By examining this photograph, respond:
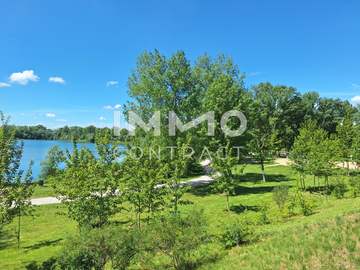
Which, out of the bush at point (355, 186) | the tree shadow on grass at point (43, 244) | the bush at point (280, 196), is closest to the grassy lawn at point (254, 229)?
the tree shadow on grass at point (43, 244)

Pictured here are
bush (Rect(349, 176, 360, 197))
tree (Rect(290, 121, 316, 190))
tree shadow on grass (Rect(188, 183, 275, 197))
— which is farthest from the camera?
tree shadow on grass (Rect(188, 183, 275, 197))

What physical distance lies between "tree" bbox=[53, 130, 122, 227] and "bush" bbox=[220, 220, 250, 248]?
5.01 m

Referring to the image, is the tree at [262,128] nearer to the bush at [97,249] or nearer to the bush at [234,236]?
the bush at [234,236]

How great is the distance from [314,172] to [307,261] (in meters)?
15.8

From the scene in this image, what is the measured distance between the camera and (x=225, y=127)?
32.2m

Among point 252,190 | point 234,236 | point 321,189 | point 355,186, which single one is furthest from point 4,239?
point 321,189

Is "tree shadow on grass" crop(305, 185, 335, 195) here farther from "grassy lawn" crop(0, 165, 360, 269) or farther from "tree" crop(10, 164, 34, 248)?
"tree" crop(10, 164, 34, 248)

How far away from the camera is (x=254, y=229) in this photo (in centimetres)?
1574

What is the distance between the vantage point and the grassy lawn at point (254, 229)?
11359 millimetres

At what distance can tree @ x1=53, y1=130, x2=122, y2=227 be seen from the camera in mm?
14844

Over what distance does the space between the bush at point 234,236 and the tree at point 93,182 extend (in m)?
5.01

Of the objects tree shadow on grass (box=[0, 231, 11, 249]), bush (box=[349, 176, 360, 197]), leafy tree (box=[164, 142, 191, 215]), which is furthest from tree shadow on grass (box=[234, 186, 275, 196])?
tree shadow on grass (box=[0, 231, 11, 249])

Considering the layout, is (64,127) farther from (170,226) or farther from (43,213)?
(170,226)

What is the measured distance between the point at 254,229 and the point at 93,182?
759 cm
